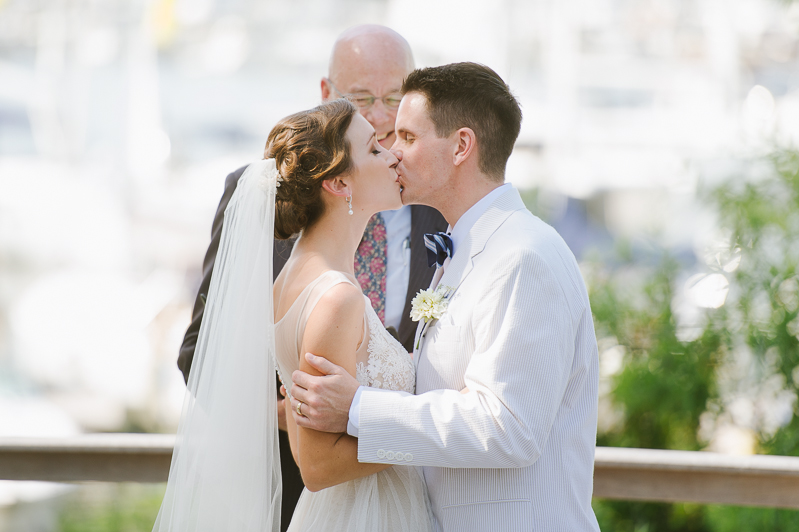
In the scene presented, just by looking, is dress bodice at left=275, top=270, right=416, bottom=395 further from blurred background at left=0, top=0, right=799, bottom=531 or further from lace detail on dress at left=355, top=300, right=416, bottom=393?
blurred background at left=0, top=0, right=799, bottom=531

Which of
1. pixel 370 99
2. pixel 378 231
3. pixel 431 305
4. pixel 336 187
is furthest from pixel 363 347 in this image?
pixel 370 99

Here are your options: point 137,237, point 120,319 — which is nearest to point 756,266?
point 120,319

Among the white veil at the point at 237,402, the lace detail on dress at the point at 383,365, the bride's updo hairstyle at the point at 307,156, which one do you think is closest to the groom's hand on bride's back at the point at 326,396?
the lace detail on dress at the point at 383,365

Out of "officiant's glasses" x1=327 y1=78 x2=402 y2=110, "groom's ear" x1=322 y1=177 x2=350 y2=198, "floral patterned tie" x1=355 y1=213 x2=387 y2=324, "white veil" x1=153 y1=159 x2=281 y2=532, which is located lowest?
"white veil" x1=153 y1=159 x2=281 y2=532

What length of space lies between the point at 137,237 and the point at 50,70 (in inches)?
192

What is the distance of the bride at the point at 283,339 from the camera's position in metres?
1.78

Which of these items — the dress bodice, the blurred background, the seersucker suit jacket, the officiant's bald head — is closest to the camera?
the seersucker suit jacket

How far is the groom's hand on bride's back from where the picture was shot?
64.1 inches

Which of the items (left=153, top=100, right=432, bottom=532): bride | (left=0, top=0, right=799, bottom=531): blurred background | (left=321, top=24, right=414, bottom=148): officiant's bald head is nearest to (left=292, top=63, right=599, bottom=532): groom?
(left=153, top=100, right=432, bottom=532): bride

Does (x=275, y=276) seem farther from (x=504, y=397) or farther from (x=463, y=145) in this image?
(x=504, y=397)

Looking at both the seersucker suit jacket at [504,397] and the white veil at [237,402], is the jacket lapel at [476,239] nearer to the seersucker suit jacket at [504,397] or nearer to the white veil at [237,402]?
the seersucker suit jacket at [504,397]

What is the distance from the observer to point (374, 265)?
246 centimetres

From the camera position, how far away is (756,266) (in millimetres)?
3438

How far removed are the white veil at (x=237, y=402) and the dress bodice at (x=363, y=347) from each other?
5 cm
